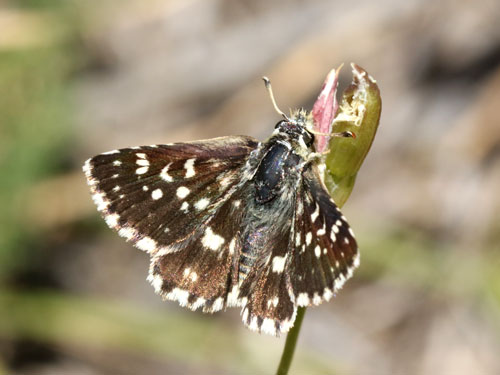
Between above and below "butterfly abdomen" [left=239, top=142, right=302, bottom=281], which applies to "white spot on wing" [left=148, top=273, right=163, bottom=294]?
below

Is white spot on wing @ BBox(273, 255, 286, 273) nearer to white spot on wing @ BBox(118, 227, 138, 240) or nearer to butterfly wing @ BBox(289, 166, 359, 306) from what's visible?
butterfly wing @ BBox(289, 166, 359, 306)

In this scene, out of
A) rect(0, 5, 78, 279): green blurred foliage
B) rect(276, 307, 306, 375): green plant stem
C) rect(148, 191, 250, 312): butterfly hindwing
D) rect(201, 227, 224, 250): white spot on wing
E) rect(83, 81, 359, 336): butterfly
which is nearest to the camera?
rect(276, 307, 306, 375): green plant stem

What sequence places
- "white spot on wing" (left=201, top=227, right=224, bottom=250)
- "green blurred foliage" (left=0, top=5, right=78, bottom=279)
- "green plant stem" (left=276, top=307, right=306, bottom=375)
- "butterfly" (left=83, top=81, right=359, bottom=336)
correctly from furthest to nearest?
"green blurred foliage" (left=0, top=5, right=78, bottom=279) → "white spot on wing" (left=201, top=227, right=224, bottom=250) → "butterfly" (left=83, top=81, right=359, bottom=336) → "green plant stem" (left=276, top=307, right=306, bottom=375)

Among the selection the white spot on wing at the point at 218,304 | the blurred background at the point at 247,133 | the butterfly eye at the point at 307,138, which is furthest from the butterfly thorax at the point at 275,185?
the blurred background at the point at 247,133

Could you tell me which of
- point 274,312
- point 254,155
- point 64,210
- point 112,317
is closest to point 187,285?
point 274,312

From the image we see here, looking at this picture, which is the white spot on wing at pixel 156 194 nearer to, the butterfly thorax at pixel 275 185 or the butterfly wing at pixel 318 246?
the butterfly thorax at pixel 275 185

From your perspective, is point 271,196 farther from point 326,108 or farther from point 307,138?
point 326,108

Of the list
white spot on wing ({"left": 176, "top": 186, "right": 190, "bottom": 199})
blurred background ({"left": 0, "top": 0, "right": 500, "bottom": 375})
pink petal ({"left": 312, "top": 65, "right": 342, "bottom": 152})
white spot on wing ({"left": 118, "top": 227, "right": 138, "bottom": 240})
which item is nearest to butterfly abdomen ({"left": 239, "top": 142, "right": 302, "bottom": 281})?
pink petal ({"left": 312, "top": 65, "right": 342, "bottom": 152})
